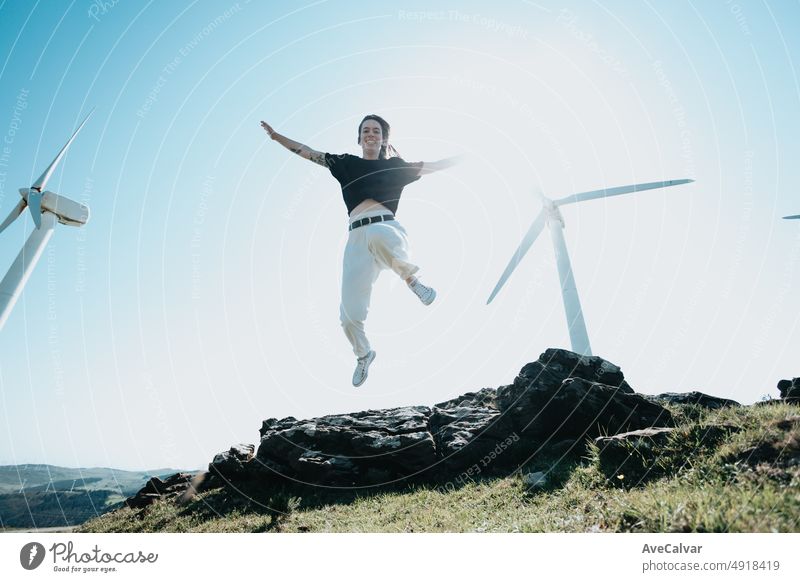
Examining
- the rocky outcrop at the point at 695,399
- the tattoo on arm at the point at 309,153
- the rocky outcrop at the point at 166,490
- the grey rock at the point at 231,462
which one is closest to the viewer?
the tattoo on arm at the point at 309,153

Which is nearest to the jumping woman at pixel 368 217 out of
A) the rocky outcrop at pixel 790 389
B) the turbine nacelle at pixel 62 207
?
the rocky outcrop at pixel 790 389

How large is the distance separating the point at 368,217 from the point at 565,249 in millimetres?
19840

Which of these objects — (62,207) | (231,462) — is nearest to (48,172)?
(62,207)

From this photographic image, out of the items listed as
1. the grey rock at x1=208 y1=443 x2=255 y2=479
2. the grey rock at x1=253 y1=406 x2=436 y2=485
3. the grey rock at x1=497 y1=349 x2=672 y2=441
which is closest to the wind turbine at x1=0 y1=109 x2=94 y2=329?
the grey rock at x1=208 y1=443 x2=255 y2=479

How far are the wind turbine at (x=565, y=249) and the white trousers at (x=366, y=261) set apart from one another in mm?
15775

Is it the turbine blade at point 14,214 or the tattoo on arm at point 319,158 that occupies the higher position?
the turbine blade at point 14,214

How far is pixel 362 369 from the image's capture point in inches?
396

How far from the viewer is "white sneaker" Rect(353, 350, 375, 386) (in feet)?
32.7

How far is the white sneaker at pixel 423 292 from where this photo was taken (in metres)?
9.18

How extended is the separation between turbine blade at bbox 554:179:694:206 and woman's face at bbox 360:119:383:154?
19901 mm

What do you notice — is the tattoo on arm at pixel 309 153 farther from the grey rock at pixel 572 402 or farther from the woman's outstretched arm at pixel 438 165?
the grey rock at pixel 572 402

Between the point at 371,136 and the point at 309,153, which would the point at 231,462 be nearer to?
the point at 309,153

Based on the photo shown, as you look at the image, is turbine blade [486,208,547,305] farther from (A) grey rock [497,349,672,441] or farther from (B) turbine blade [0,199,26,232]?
(B) turbine blade [0,199,26,232]

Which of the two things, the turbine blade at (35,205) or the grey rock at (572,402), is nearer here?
the grey rock at (572,402)
